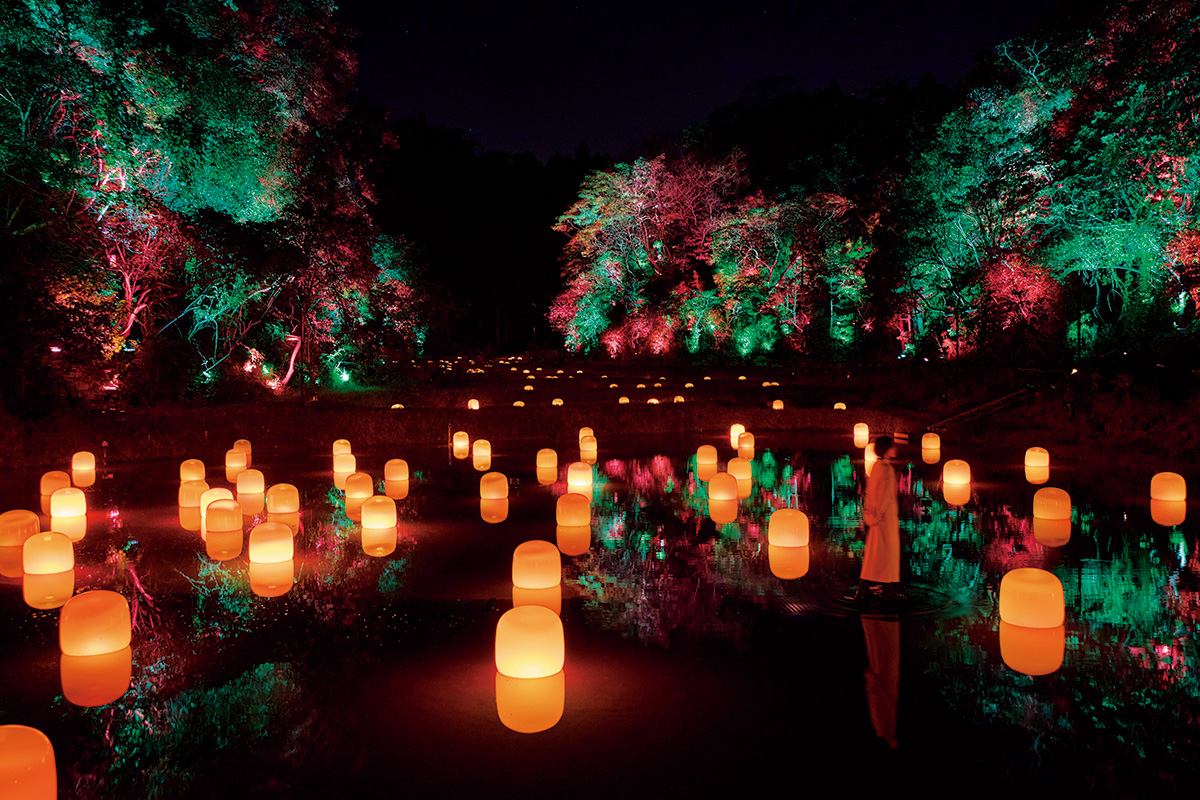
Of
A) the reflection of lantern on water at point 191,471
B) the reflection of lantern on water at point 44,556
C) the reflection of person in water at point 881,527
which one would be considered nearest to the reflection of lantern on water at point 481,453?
the reflection of lantern on water at point 191,471

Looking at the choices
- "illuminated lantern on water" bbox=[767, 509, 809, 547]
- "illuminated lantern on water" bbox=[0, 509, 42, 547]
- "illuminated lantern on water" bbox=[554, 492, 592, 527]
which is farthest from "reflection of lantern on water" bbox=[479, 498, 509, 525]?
"illuminated lantern on water" bbox=[0, 509, 42, 547]

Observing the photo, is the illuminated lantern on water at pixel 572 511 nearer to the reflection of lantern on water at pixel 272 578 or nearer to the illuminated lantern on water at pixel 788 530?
the illuminated lantern on water at pixel 788 530

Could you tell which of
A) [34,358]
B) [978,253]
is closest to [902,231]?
[978,253]

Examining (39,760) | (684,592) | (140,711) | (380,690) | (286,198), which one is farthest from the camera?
(286,198)

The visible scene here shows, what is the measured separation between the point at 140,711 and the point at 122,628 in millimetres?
1483

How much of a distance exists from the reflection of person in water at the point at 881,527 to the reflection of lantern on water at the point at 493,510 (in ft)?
19.0

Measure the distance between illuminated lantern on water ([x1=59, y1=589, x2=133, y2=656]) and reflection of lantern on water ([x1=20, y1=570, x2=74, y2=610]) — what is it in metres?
1.66

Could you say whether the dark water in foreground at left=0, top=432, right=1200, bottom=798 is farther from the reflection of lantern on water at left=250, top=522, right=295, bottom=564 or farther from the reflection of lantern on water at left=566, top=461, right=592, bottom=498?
the reflection of lantern on water at left=566, top=461, right=592, bottom=498

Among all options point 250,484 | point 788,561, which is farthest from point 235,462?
point 788,561

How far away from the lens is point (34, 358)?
1834cm

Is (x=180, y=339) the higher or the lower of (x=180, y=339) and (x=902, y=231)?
the lower

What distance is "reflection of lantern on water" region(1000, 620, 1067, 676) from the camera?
6.51m

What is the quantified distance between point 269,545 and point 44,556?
2295 mm

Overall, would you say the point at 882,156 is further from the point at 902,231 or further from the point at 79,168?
the point at 79,168
